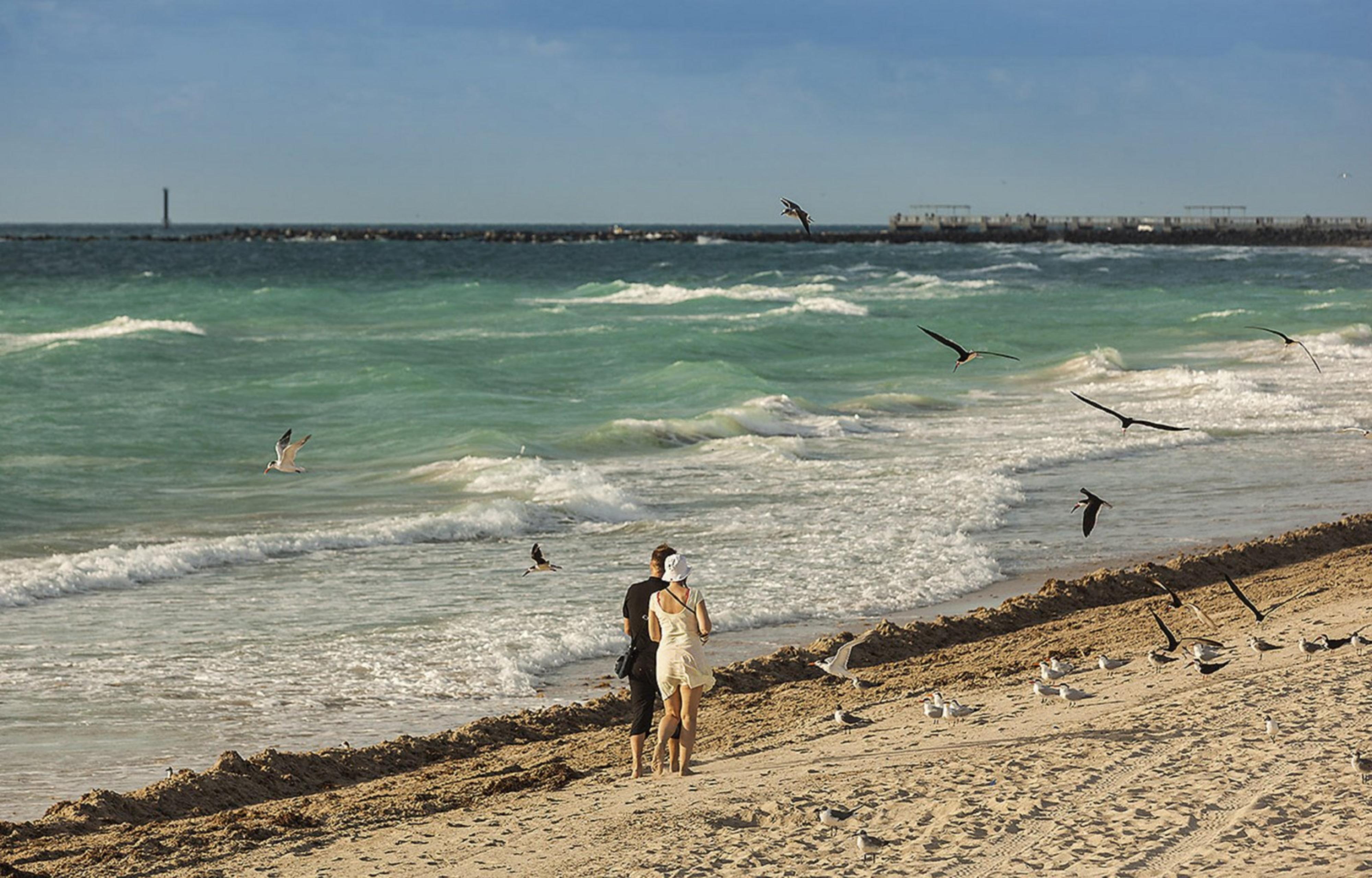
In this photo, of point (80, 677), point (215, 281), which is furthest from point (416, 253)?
point (80, 677)

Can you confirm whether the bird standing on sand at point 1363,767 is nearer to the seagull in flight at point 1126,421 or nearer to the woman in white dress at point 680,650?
the seagull in flight at point 1126,421

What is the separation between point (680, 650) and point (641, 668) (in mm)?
366

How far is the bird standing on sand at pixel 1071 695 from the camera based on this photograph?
27.2ft

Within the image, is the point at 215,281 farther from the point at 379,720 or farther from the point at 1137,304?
the point at 379,720

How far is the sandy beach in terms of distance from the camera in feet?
20.1

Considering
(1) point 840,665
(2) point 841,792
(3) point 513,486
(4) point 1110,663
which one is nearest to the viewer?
(2) point 841,792

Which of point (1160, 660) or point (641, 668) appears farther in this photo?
point (1160, 660)

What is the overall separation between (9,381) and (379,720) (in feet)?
74.6

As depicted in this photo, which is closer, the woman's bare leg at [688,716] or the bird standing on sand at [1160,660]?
the woman's bare leg at [688,716]

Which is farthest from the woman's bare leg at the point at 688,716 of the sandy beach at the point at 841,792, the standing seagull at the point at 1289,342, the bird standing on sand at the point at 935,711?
the standing seagull at the point at 1289,342

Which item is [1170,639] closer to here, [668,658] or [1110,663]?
[1110,663]

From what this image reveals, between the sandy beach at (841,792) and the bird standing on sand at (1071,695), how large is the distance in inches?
3.3

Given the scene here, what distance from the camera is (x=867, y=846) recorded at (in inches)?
240

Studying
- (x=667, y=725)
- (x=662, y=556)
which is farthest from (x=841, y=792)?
(x=662, y=556)
